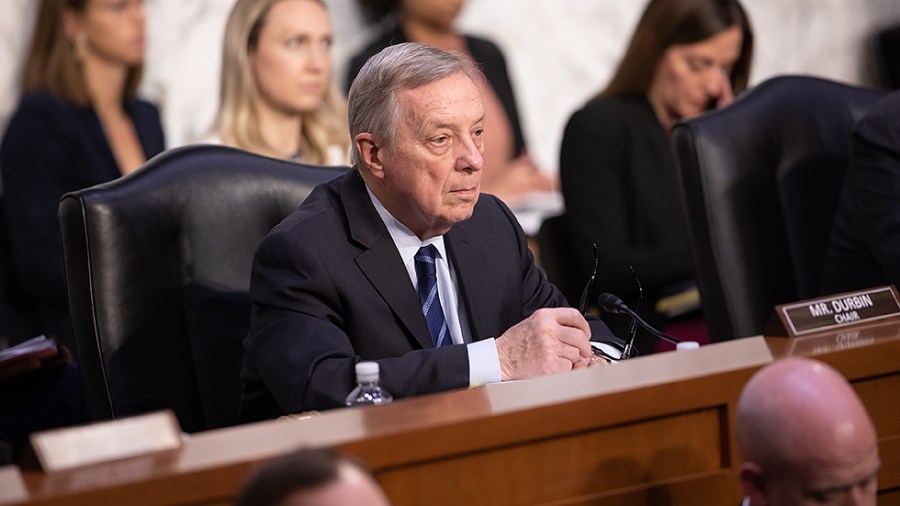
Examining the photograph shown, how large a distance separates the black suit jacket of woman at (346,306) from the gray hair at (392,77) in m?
0.13

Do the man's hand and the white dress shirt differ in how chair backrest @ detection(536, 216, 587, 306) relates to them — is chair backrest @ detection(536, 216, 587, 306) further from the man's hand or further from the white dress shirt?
the man's hand

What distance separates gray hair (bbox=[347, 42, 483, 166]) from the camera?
238cm

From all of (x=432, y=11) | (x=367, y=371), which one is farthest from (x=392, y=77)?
(x=432, y=11)

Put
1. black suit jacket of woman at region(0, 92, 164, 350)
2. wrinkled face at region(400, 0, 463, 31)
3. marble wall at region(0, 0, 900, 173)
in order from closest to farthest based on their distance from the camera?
black suit jacket of woman at region(0, 92, 164, 350)
marble wall at region(0, 0, 900, 173)
wrinkled face at region(400, 0, 463, 31)

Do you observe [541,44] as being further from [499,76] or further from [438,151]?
[438,151]

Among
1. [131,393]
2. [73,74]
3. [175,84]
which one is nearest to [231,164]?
[131,393]

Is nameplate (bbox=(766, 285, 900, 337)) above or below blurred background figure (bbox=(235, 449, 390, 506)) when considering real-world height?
below

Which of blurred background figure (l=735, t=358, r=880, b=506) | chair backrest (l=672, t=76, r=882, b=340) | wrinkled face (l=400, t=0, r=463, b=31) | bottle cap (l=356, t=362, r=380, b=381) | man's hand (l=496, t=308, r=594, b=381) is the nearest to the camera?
blurred background figure (l=735, t=358, r=880, b=506)

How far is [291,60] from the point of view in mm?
4047

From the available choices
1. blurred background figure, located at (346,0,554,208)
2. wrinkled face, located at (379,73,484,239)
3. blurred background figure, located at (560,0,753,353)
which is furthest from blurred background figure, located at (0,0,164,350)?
wrinkled face, located at (379,73,484,239)

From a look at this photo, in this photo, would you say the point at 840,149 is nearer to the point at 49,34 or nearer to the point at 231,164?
the point at 231,164

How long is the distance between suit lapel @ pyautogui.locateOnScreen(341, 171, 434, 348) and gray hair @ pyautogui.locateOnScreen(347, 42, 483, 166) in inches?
4.4

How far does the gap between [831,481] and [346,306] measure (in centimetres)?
108

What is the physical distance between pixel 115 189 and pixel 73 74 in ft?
5.83
